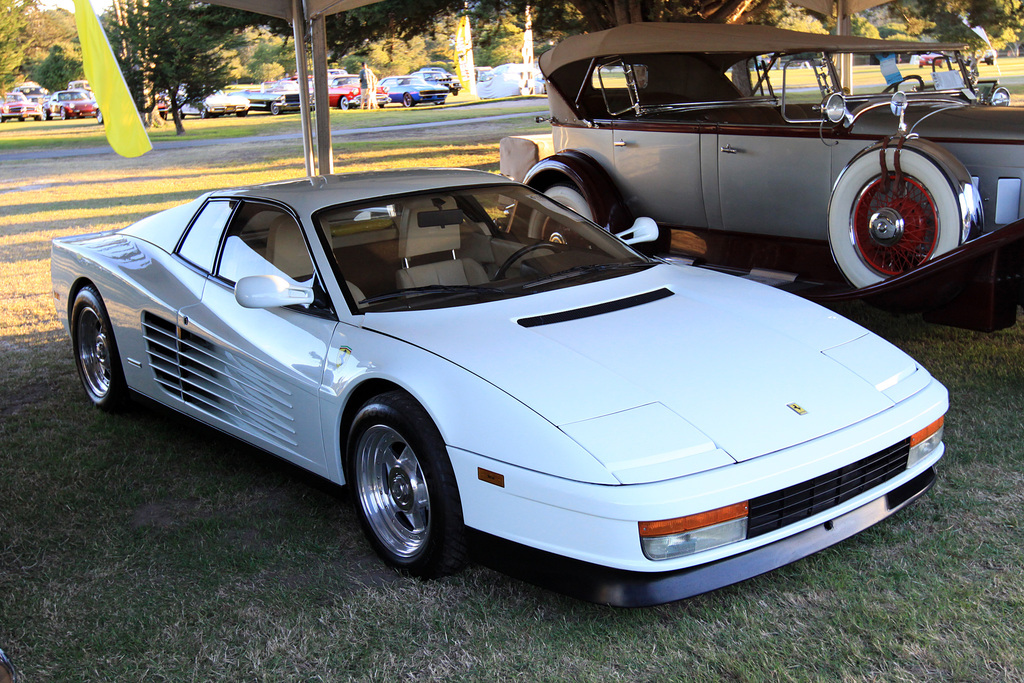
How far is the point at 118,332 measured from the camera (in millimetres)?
4613

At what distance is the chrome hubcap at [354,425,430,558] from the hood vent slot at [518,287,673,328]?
25.1 inches

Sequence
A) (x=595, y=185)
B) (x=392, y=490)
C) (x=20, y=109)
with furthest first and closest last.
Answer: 1. (x=20, y=109)
2. (x=595, y=185)
3. (x=392, y=490)

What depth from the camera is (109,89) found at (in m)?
5.41

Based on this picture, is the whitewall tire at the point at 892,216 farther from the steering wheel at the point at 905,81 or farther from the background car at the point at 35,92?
the background car at the point at 35,92

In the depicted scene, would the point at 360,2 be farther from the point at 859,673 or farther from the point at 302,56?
the point at 859,673

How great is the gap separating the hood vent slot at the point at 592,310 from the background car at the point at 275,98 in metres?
38.4

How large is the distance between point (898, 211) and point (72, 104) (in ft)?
149

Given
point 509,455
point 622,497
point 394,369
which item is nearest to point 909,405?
point 622,497

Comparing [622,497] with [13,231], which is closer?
[622,497]

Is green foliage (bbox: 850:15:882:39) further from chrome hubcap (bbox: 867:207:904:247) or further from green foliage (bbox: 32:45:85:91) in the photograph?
green foliage (bbox: 32:45:85:91)

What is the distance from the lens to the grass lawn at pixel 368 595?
2666 mm

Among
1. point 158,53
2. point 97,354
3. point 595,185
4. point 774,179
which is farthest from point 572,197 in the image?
point 158,53

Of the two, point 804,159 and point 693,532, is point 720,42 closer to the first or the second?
point 804,159

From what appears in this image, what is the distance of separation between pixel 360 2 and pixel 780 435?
24.3 ft
